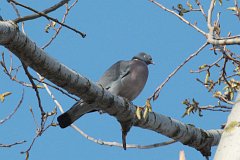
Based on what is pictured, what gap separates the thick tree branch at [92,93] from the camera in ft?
9.05

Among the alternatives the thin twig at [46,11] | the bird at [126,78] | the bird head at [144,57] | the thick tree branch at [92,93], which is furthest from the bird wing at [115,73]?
the thin twig at [46,11]

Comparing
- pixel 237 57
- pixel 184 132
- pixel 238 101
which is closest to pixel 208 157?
pixel 184 132

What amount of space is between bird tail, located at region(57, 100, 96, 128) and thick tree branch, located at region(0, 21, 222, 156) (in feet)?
2.78

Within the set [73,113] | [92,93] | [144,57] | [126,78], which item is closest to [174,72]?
[92,93]

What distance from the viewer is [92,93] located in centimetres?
326

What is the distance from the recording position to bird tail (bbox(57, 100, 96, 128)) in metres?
4.57

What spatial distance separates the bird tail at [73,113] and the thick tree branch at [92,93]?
0.85 metres

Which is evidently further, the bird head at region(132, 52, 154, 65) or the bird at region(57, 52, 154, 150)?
the bird head at region(132, 52, 154, 65)

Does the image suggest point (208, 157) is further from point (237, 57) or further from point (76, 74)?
point (76, 74)

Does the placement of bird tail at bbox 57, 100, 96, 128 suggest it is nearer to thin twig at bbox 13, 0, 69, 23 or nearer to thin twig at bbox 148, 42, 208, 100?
thin twig at bbox 148, 42, 208, 100

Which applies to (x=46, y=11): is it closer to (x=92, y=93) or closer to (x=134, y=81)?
(x=92, y=93)

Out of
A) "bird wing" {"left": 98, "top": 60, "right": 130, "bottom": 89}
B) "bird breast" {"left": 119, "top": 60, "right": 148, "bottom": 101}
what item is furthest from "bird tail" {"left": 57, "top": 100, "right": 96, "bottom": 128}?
"bird breast" {"left": 119, "top": 60, "right": 148, "bottom": 101}

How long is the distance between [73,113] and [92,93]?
1.42m

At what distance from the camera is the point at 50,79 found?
304cm
